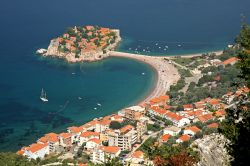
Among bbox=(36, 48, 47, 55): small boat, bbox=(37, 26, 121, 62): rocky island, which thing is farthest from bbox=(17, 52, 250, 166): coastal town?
bbox=(36, 48, 47, 55): small boat

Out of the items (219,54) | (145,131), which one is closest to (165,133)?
(145,131)

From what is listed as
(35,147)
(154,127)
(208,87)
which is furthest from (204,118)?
(35,147)

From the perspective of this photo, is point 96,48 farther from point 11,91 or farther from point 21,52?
point 11,91

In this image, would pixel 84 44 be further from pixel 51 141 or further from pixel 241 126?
pixel 241 126

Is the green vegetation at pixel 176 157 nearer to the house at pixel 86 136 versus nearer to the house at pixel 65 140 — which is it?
the house at pixel 86 136

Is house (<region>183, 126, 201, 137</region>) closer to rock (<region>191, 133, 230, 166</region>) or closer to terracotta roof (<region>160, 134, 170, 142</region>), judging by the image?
terracotta roof (<region>160, 134, 170, 142</region>)
